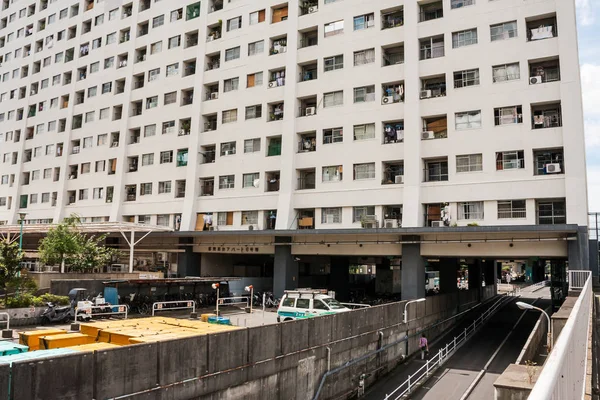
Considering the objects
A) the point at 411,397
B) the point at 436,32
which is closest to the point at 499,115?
the point at 436,32

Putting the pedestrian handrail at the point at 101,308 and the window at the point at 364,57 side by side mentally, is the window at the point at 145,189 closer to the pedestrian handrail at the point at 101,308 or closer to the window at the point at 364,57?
the pedestrian handrail at the point at 101,308

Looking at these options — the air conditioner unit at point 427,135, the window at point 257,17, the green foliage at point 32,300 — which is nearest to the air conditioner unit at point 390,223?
the air conditioner unit at point 427,135

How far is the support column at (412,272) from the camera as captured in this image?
35.0m

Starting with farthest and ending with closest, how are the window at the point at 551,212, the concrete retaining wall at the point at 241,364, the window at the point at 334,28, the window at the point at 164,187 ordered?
1. the window at the point at 164,187
2. the window at the point at 334,28
3. the window at the point at 551,212
4. the concrete retaining wall at the point at 241,364

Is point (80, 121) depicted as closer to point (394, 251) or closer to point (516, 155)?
point (394, 251)

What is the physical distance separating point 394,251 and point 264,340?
19.8 m

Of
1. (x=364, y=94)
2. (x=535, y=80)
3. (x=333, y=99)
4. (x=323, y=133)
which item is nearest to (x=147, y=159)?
(x=323, y=133)

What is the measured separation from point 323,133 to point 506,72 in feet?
47.7

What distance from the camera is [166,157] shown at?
49.3m

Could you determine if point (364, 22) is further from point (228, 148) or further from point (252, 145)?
point (228, 148)

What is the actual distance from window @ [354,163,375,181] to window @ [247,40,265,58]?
605 inches

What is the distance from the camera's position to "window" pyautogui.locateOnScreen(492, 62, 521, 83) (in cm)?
3357

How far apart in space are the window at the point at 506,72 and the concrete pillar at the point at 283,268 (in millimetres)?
A: 20180

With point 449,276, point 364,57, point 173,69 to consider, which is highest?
point 173,69
